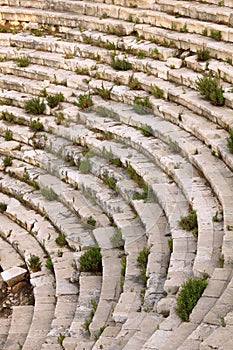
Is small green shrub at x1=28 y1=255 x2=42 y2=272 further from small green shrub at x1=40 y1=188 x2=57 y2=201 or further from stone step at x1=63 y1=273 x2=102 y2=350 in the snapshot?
small green shrub at x1=40 y1=188 x2=57 y2=201

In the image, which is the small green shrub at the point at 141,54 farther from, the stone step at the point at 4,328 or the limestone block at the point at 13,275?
the stone step at the point at 4,328

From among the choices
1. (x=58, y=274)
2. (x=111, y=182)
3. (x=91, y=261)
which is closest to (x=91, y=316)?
(x=91, y=261)

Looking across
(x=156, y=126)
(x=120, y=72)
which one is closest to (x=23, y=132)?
(x=120, y=72)

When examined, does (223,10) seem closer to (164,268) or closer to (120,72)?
(120,72)

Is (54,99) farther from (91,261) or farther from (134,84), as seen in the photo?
(91,261)

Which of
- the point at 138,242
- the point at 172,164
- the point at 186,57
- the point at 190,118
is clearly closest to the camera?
the point at 138,242
